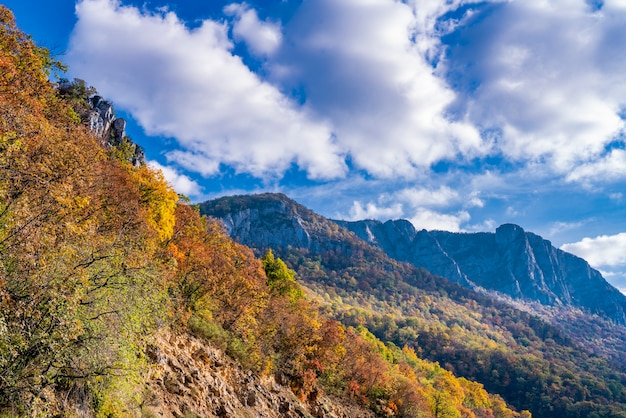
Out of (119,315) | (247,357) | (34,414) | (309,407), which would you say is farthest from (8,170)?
(309,407)

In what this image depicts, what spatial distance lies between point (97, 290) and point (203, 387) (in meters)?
11.8

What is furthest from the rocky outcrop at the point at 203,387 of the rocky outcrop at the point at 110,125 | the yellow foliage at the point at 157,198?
the rocky outcrop at the point at 110,125

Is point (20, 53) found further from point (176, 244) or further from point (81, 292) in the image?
point (81, 292)

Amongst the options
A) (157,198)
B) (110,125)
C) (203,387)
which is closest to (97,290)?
(203,387)

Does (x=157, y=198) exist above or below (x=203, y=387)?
above

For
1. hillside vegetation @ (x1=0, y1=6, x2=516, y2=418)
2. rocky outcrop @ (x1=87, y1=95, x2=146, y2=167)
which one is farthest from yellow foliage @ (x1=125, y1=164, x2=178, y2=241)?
rocky outcrop @ (x1=87, y1=95, x2=146, y2=167)

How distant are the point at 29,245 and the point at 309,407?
3123cm

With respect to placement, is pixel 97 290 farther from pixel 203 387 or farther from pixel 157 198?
pixel 157 198

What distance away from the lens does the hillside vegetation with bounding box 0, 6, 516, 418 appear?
11758mm

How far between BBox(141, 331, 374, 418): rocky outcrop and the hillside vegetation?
177 millimetres

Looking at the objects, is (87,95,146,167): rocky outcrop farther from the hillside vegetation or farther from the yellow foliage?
the yellow foliage

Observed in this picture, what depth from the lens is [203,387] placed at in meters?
23.1

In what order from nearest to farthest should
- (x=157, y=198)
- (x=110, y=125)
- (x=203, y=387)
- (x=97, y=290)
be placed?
(x=97, y=290), (x=203, y=387), (x=157, y=198), (x=110, y=125)

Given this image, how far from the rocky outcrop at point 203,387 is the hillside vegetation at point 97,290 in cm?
18
